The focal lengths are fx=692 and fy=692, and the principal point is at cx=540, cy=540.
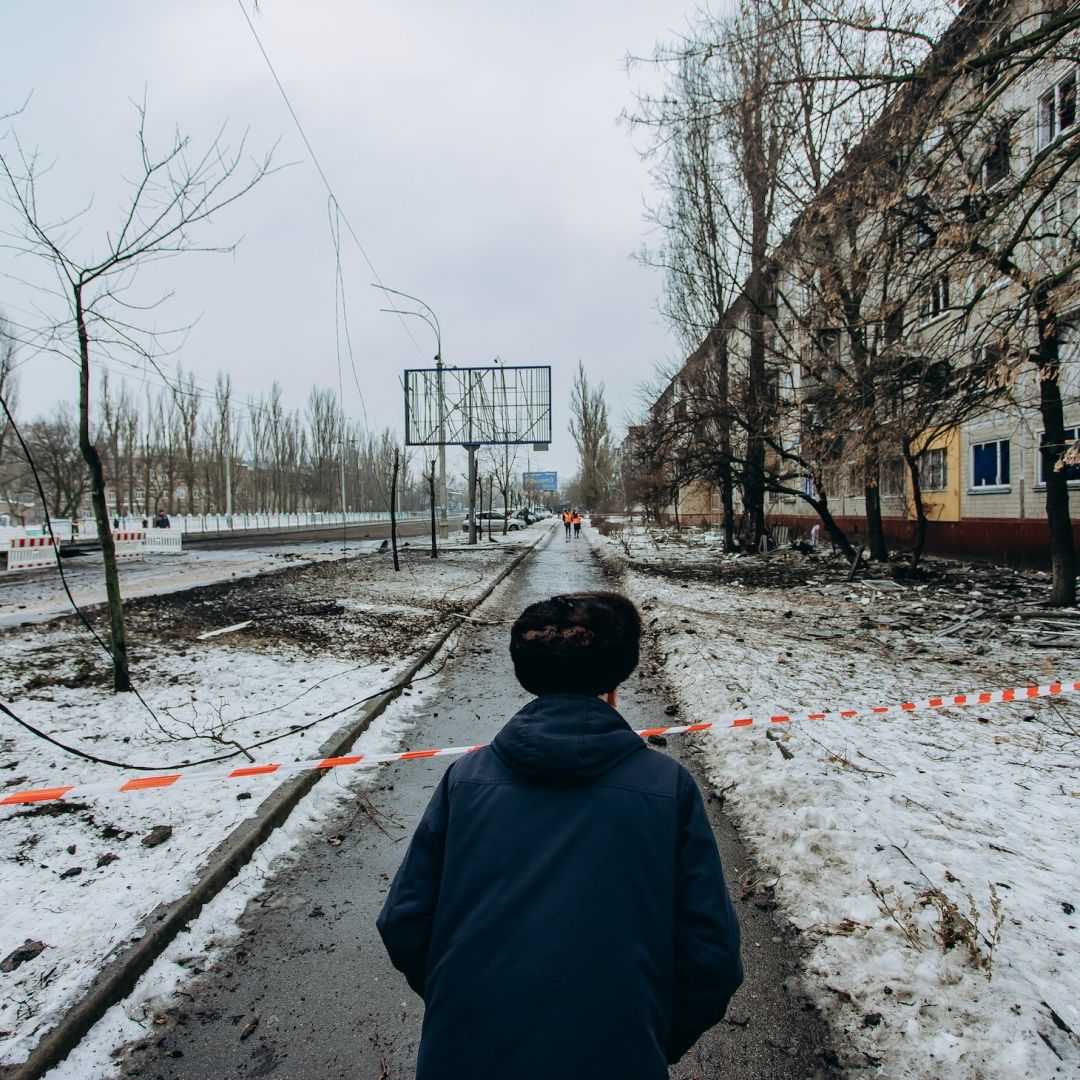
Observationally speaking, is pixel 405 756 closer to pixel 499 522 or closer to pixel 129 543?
pixel 129 543

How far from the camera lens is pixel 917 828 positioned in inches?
142

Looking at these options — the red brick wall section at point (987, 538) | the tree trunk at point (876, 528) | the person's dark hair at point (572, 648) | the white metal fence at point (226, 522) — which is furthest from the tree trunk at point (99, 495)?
the white metal fence at point (226, 522)

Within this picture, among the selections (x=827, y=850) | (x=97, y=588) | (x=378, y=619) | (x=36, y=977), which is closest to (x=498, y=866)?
(x=36, y=977)

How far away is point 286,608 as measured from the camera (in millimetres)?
11367

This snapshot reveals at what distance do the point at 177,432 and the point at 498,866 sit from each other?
225ft

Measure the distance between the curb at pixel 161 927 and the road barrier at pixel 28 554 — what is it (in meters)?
18.5

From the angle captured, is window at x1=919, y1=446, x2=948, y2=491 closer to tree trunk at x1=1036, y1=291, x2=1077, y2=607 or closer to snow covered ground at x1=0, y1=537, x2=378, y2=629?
tree trunk at x1=1036, y1=291, x2=1077, y2=607

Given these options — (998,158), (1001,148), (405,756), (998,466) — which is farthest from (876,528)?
(405,756)

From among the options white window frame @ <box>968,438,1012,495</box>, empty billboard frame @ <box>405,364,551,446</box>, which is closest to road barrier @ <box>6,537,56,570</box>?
empty billboard frame @ <box>405,364,551,446</box>

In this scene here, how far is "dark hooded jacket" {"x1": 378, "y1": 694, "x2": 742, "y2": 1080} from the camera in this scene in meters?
1.19

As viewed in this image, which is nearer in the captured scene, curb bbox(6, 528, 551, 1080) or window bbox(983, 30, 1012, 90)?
curb bbox(6, 528, 551, 1080)

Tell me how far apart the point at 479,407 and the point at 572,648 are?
26948 millimetres

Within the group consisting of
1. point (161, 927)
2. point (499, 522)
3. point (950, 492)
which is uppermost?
point (950, 492)

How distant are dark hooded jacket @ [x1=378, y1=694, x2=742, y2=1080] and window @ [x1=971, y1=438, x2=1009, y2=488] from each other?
19480 mm
